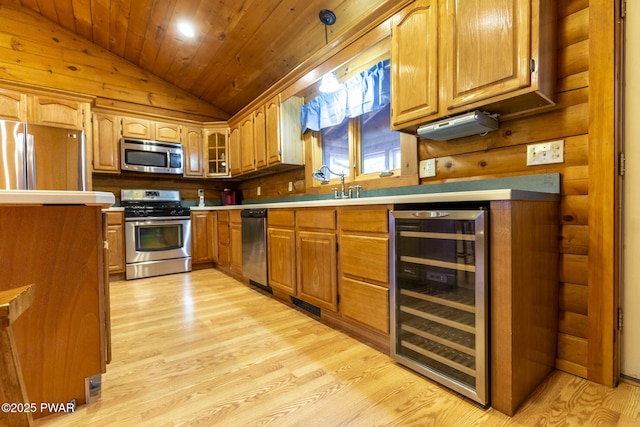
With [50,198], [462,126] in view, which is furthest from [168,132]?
[462,126]

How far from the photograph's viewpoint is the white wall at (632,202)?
1.35 meters

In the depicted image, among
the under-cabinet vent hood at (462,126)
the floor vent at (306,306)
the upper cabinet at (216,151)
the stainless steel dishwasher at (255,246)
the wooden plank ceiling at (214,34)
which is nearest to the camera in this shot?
the under-cabinet vent hood at (462,126)

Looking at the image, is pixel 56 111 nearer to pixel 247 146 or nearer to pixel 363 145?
pixel 247 146

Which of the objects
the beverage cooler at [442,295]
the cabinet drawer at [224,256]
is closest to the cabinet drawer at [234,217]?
the cabinet drawer at [224,256]

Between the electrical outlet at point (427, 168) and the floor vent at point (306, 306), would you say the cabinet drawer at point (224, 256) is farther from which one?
the electrical outlet at point (427, 168)

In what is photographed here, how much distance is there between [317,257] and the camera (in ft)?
7.20

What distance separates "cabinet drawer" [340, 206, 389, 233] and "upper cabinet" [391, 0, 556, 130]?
61 cm

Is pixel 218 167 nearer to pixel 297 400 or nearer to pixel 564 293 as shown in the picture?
pixel 297 400

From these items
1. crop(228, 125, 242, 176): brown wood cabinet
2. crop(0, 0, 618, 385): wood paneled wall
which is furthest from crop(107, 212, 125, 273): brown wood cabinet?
crop(0, 0, 618, 385): wood paneled wall

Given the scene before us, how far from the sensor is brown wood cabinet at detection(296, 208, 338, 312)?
2051 mm

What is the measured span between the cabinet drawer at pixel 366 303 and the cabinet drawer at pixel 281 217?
752 millimetres

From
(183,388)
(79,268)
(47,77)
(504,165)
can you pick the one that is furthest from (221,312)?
(47,77)

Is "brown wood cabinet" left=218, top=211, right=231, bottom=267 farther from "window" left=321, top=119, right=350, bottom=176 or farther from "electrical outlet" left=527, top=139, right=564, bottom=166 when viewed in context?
"electrical outlet" left=527, top=139, right=564, bottom=166

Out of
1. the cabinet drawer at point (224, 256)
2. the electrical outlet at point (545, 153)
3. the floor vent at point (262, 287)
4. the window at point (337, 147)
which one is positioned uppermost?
the window at point (337, 147)
